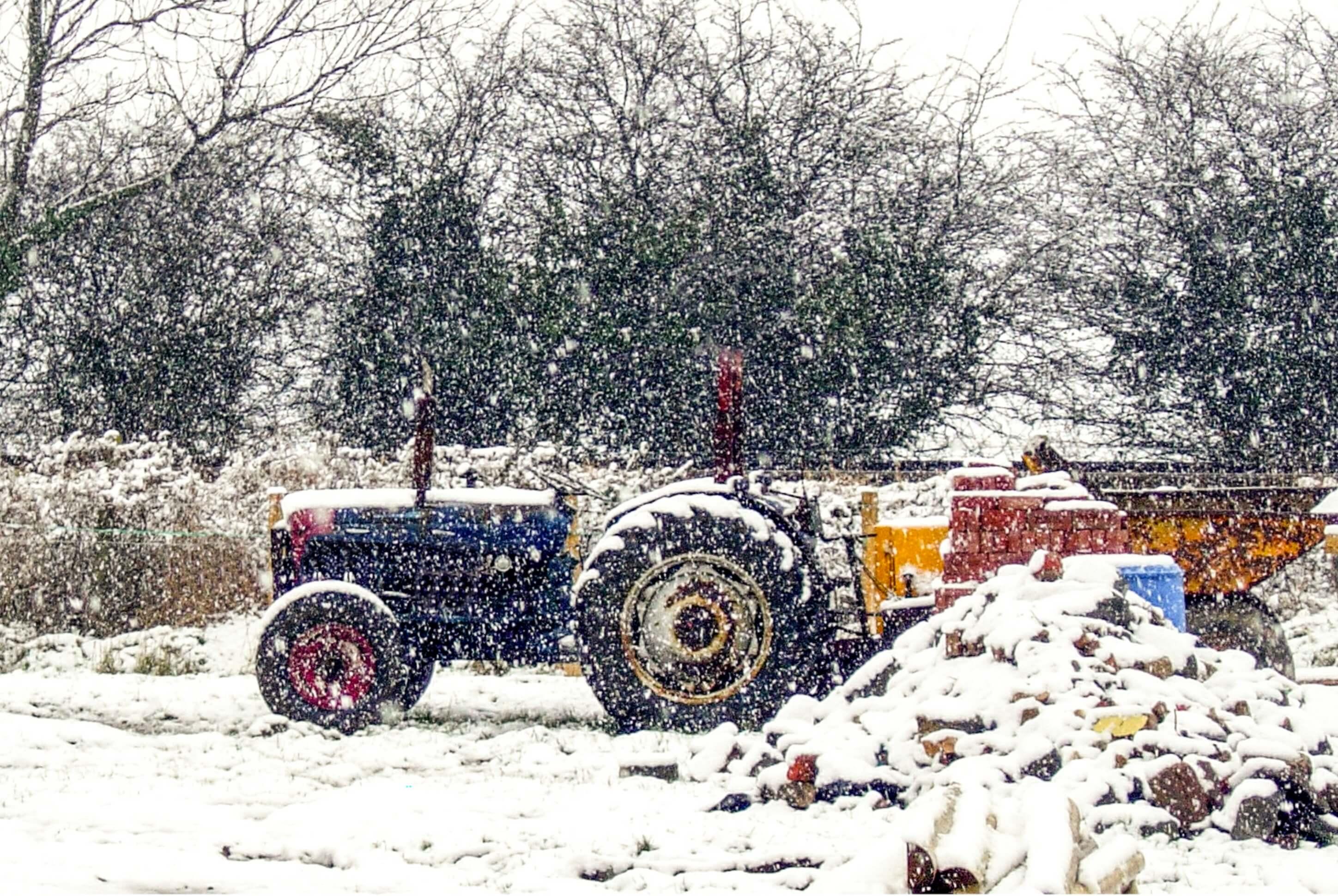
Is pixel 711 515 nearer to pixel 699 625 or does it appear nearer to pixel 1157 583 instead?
pixel 699 625

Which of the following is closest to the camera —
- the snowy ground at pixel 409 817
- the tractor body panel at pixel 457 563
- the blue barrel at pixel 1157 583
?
the snowy ground at pixel 409 817

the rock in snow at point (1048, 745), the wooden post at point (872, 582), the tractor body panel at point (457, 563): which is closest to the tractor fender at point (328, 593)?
the tractor body panel at point (457, 563)

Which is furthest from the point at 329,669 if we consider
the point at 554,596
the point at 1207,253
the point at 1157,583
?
the point at 1207,253

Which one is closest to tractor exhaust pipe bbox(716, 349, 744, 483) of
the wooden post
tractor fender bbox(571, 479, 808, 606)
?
tractor fender bbox(571, 479, 808, 606)

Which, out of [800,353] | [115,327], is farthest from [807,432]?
[115,327]

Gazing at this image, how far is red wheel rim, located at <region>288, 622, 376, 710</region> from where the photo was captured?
22.4ft

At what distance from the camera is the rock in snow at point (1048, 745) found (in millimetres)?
3479

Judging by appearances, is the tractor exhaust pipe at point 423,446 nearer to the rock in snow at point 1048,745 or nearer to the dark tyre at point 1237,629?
the rock in snow at point 1048,745

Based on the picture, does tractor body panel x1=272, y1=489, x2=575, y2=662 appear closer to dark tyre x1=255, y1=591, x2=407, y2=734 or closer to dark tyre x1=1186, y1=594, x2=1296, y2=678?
dark tyre x1=255, y1=591, x2=407, y2=734

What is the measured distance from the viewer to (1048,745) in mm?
4762

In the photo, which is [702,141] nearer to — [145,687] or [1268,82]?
[1268,82]

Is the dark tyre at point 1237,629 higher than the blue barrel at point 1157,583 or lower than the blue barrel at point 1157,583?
lower

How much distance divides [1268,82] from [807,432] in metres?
5.07

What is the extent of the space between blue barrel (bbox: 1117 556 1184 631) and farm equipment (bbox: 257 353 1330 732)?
32cm
